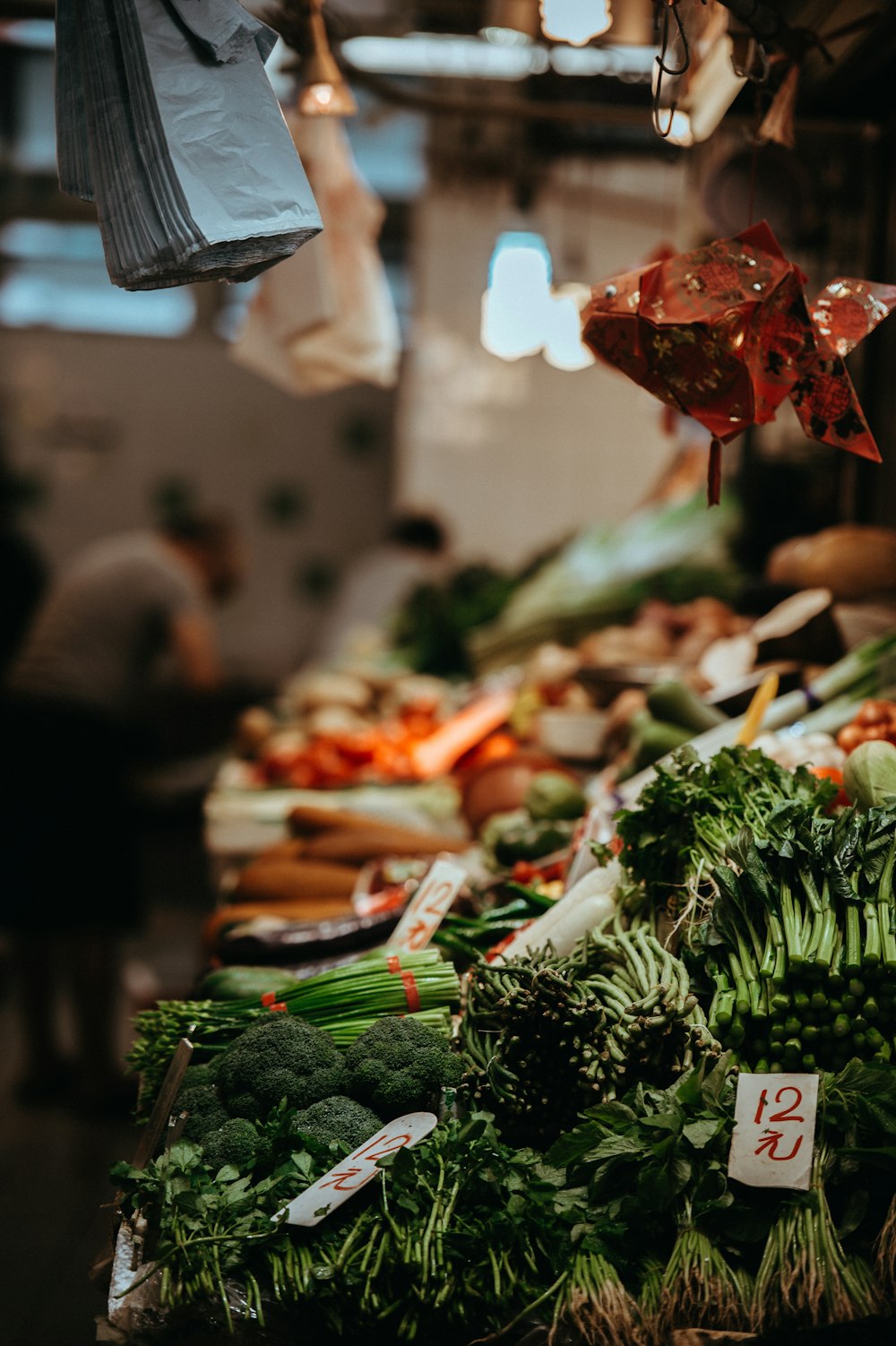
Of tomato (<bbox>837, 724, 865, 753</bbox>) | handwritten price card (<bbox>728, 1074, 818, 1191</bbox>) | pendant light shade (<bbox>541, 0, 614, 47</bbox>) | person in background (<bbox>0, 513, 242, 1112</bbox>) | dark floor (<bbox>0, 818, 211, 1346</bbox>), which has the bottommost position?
dark floor (<bbox>0, 818, 211, 1346</bbox>)

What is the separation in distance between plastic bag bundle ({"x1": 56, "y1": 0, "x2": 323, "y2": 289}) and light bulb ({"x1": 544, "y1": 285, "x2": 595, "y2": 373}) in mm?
2795

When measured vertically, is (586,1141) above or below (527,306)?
below

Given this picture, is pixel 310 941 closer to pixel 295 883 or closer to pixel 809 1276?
pixel 295 883

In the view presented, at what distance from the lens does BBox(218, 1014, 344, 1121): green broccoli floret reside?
194cm

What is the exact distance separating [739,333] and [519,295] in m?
2.70

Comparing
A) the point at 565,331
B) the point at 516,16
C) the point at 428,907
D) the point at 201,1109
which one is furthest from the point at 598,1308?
the point at 516,16

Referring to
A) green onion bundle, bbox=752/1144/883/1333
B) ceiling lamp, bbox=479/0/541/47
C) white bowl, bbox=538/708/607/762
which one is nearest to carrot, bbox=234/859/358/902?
white bowl, bbox=538/708/607/762

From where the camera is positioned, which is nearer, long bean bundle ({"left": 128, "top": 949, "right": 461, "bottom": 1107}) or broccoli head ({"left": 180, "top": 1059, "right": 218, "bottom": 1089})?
broccoli head ({"left": 180, "top": 1059, "right": 218, "bottom": 1089})

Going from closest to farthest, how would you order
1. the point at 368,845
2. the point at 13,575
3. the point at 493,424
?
the point at 368,845
the point at 493,424
the point at 13,575

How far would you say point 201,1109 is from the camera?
77.5 inches

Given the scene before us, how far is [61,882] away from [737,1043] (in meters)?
4.04

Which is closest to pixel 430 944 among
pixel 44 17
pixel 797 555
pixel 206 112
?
pixel 206 112

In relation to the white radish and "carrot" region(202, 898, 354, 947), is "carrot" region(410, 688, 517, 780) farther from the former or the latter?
the white radish

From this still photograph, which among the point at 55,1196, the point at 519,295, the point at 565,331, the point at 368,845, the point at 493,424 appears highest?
the point at 519,295
